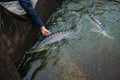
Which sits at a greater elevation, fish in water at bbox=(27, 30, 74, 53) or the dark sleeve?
the dark sleeve

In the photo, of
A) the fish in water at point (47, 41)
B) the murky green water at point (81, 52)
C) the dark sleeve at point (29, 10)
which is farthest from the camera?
the fish in water at point (47, 41)

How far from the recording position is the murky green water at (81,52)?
448cm

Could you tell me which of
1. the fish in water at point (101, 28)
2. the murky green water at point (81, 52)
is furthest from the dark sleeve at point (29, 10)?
the fish in water at point (101, 28)

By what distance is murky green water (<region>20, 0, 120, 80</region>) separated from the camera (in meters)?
4.48

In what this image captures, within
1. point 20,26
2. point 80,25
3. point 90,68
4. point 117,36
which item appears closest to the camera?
point 90,68

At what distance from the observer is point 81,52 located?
5.03 m

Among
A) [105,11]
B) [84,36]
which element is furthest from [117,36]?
[105,11]

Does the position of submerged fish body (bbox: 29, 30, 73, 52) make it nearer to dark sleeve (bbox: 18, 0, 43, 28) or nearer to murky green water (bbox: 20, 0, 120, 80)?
murky green water (bbox: 20, 0, 120, 80)

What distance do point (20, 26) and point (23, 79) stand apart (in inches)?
40.3

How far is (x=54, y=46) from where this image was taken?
5.37 m

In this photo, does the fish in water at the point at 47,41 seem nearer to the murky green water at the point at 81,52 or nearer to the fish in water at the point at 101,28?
the murky green water at the point at 81,52

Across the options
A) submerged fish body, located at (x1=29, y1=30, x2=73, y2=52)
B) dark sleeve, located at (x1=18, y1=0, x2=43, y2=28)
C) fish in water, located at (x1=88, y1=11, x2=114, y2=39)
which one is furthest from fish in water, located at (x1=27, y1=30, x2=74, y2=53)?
fish in water, located at (x1=88, y1=11, x2=114, y2=39)

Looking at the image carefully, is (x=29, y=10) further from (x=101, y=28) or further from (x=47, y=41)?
(x=101, y=28)

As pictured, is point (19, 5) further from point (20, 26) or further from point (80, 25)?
point (80, 25)
